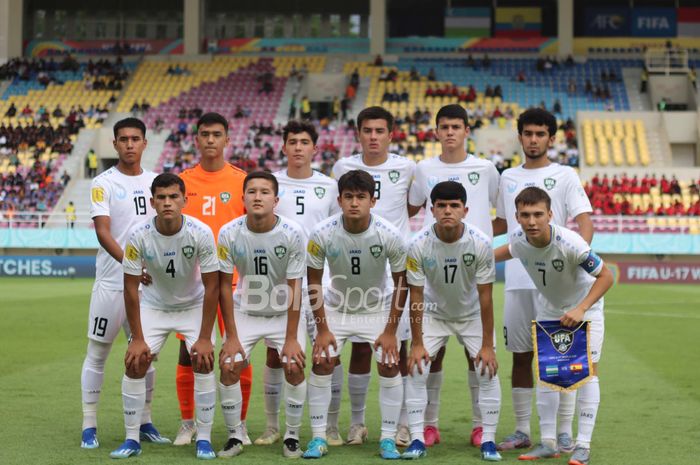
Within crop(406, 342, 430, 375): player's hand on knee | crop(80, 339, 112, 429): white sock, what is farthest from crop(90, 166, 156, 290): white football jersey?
crop(406, 342, 430, 375): player's hand on knee

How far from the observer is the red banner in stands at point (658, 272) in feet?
92.0

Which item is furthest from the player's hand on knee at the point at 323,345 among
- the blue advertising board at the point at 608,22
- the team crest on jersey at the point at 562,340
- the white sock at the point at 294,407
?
the blue advertising board at the point at 608,22

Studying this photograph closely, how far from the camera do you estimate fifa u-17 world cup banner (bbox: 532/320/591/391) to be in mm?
7355

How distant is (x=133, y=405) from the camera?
7426 millimetres

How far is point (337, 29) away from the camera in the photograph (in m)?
50.8

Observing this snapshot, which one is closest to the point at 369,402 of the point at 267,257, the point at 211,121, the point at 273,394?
the point at 273,394

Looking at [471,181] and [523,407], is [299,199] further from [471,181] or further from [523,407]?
[523,407]

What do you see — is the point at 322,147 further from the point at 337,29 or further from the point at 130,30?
the point at 130,30

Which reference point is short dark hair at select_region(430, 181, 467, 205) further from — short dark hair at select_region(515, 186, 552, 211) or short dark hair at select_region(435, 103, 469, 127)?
short dark hair at select_region(435, 103, 469, 127)

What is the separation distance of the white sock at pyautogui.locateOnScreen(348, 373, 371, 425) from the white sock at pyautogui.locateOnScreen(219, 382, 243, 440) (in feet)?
3.07

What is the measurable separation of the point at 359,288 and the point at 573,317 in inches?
61.9

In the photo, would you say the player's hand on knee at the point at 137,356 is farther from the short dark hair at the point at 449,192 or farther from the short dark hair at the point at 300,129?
the short dark hair at the point at 449,192

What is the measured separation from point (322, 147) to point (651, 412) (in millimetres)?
30907

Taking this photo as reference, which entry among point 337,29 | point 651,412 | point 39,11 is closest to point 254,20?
point 337,29
